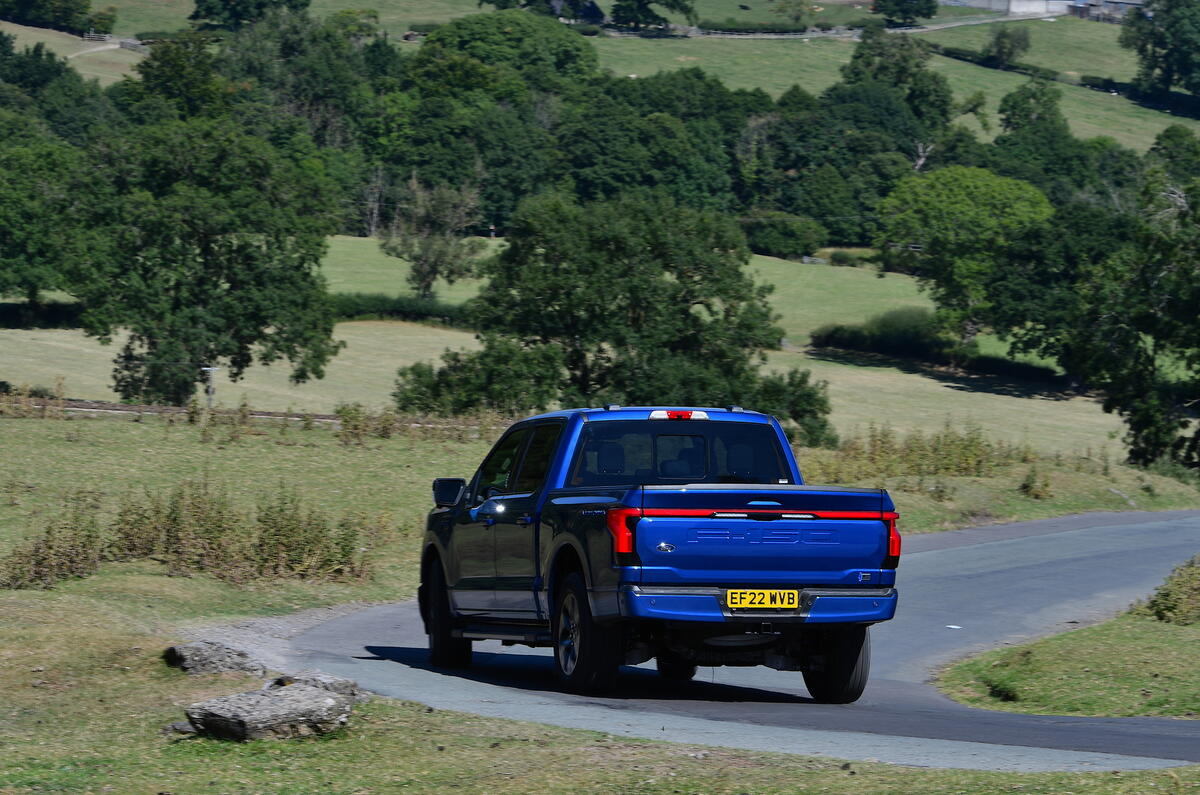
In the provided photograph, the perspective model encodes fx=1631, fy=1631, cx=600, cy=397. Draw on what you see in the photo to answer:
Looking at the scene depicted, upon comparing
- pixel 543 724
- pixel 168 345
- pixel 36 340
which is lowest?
pixel 36 340

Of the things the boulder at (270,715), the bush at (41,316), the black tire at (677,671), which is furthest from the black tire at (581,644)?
the bush at (41,316)

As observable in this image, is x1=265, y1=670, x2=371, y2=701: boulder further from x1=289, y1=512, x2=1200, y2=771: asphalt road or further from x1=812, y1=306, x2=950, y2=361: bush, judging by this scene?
x1=812, y1=306, x2=950, y2=361: bush

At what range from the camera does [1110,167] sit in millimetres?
164500

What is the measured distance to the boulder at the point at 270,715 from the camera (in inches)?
349

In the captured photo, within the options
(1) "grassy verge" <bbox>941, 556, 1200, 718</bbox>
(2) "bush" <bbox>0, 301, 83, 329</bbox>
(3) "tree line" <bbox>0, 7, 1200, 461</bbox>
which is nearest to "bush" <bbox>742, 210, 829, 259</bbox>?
(3) "tree line" <bbox>0, 7, 1200, 461</bbox>

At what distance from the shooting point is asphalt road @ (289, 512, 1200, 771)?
9344 mm

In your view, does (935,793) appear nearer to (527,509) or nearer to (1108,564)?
(527,509)

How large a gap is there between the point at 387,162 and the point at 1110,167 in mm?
72657

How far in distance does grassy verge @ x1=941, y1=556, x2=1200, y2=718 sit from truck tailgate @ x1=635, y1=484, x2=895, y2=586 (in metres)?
2.58

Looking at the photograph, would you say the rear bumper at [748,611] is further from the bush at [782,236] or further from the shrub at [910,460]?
the bush at [782,236]

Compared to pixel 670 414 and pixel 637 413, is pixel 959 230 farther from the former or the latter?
pixel 637 413

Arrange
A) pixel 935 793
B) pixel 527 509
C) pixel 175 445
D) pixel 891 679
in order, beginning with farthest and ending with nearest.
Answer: pixel 175 445, pixel 891 679, pixel 527 509, pixel 935 793

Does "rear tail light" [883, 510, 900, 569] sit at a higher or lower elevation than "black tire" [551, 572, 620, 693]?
higher

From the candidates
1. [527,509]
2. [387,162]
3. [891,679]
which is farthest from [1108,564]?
[387,162]
